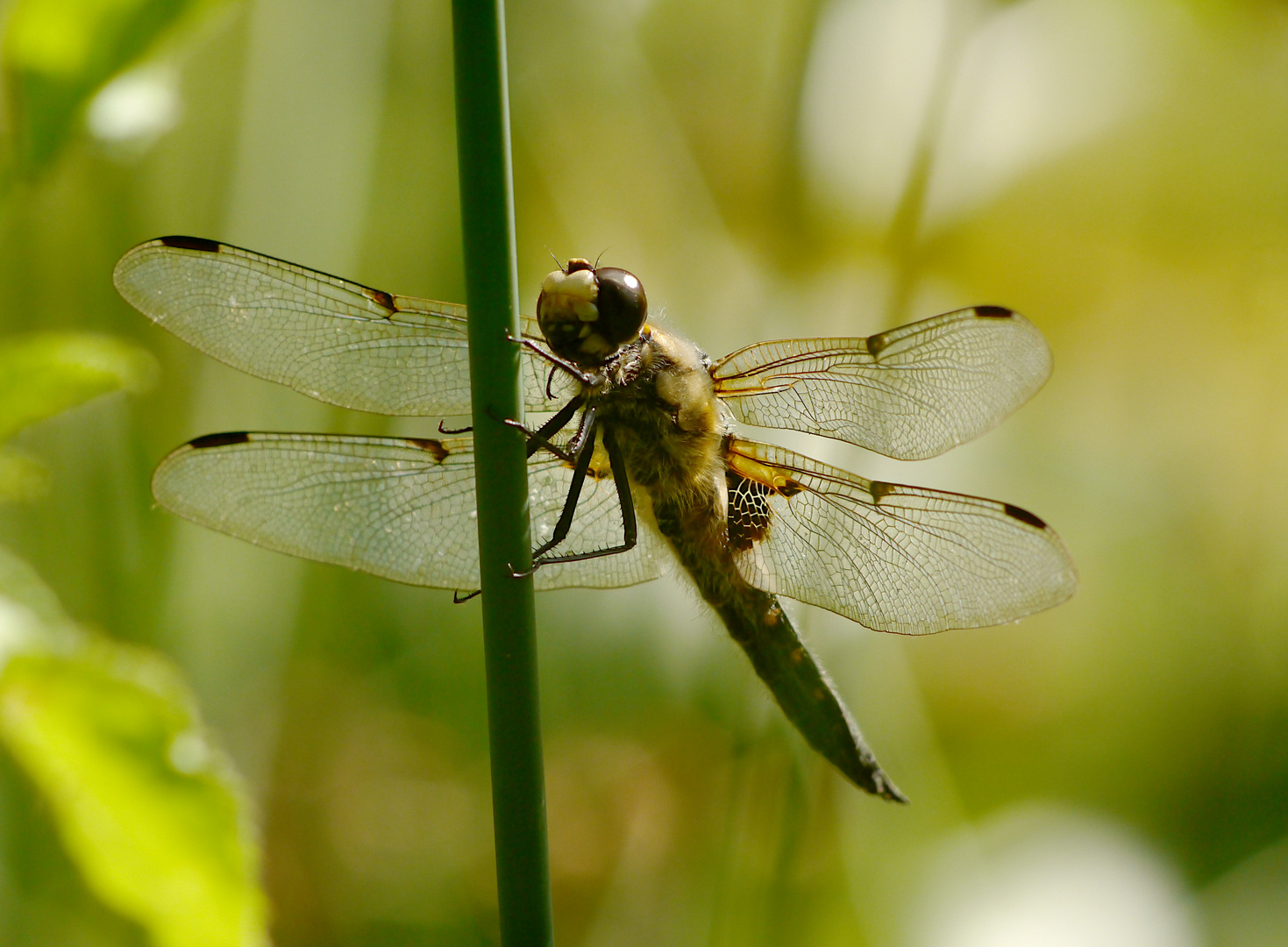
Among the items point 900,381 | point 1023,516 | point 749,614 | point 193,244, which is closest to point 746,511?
point 749,614

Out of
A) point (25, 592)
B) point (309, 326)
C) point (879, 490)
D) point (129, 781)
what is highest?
point (309, 326)

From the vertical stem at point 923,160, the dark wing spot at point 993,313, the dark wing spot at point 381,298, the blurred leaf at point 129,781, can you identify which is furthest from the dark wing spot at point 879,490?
the blurred leaf at point 129,781

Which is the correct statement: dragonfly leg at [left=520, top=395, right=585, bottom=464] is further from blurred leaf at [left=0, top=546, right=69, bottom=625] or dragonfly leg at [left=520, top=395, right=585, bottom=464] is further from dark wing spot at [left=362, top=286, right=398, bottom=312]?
blurred leaf at [left=0, top=546, right=69, bottom=625]

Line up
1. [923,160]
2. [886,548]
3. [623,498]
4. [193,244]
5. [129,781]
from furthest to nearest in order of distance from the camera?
1. [923,160]
2. [886,548]
3. [623,498]
4. [193,244]
5. [129,781]

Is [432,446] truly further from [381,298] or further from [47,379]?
[47,379]

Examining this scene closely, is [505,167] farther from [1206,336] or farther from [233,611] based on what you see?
[1206,336]

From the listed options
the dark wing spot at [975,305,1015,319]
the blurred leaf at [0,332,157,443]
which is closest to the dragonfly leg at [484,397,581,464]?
the blurred leaf at [0,332,157,443]

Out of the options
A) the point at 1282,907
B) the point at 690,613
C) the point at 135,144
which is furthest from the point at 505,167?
the point at 1282,907
